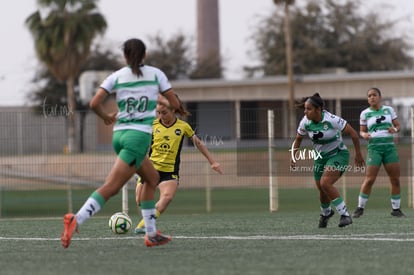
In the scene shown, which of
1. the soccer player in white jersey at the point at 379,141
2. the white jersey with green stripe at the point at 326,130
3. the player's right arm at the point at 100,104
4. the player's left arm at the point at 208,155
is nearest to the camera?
the player's right arm at the point at 100,104

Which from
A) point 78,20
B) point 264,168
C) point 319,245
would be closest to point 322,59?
point 78,20

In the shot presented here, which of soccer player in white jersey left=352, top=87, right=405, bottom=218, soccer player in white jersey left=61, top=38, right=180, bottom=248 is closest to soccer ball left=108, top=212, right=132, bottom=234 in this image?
soccer player in white jersey left=61, top=38, right=180, bottom=248

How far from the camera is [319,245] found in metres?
10.7

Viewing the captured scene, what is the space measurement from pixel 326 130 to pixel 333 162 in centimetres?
45

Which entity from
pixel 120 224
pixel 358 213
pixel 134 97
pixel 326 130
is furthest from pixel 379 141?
pixel 134 97

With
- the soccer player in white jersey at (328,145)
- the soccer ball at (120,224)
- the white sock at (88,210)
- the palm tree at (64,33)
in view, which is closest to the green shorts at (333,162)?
Answer: the soccer player in white jersey at (328,145)

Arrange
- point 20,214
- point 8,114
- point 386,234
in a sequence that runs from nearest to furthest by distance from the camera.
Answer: point 386,234
point 8,114
point 20,214

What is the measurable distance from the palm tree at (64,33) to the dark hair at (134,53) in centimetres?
4578

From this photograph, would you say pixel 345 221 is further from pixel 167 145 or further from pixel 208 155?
pixel 167 145

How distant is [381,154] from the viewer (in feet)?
56.4

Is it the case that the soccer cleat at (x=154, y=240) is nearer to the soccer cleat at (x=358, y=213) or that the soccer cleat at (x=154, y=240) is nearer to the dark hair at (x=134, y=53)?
the dark hair at (x=134, y=53)

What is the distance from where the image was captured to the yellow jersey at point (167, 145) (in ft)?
44.9

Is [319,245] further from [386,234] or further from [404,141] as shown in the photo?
[404,141]

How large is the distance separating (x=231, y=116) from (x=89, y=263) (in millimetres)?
16151
